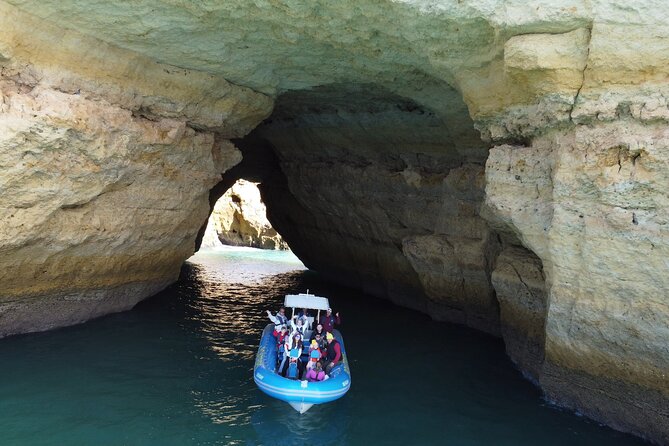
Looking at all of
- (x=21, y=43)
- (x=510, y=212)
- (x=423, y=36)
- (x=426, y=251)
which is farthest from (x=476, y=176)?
(x=21, y=43)

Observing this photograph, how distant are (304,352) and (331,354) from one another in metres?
0.51

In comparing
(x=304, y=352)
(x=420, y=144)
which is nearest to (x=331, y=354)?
(x=304, y=352)

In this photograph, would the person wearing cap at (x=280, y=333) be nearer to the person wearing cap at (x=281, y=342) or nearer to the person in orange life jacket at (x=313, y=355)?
the person wearing cap at (x=281, y=342)

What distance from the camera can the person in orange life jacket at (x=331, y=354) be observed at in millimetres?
9180

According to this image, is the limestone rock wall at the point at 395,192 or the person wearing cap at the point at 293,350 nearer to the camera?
the person wearing cap at the point at 293,350

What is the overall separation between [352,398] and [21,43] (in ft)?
26.6

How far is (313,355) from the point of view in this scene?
8961mm

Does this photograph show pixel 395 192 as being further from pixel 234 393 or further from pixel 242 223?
pixel 242 223

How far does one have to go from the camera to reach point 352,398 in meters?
9.21

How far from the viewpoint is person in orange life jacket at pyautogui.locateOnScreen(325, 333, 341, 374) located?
9180mm

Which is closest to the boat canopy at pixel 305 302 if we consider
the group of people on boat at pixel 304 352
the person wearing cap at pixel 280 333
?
the group of people on boat at pixel 304 352

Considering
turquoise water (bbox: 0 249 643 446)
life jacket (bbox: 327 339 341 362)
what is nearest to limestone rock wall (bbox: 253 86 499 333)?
turquoise water (bbox: 0 249 643 446)

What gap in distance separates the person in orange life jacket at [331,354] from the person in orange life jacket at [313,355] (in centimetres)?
27

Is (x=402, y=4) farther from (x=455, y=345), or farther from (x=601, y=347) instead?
(x=455, y=345)
